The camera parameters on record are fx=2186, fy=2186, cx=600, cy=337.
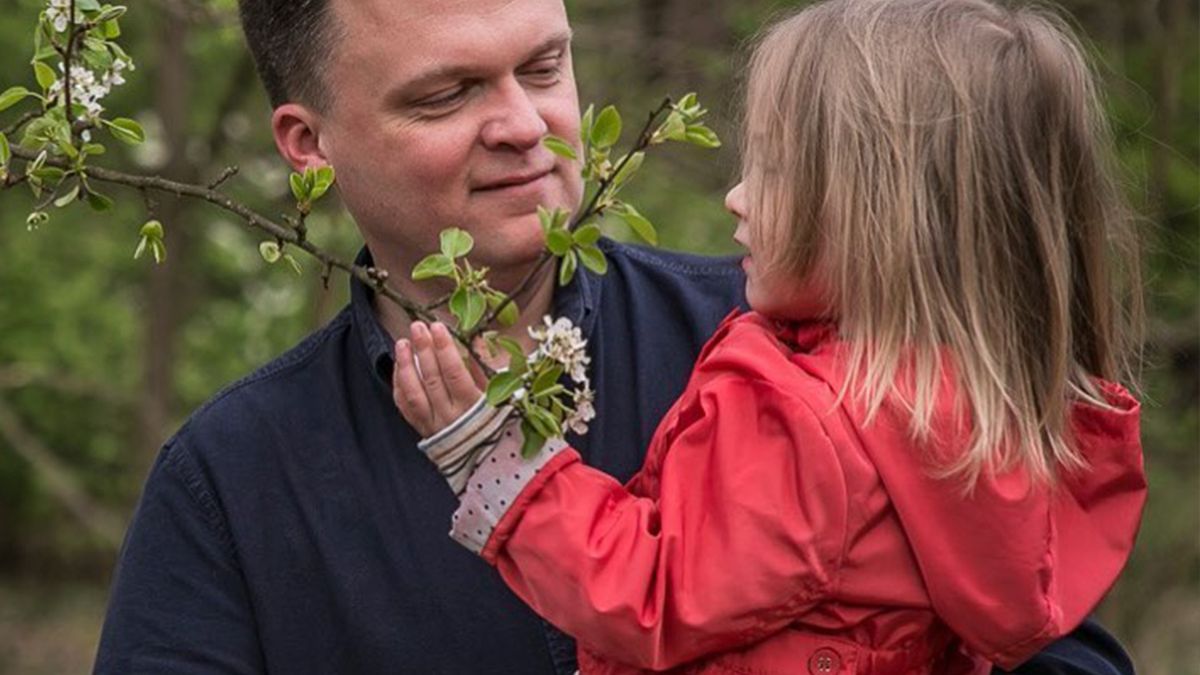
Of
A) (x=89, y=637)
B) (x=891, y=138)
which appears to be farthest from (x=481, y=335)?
(x=89, y=637)

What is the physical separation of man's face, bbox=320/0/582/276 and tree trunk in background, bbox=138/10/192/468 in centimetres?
451

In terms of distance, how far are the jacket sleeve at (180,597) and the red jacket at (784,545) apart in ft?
1.71

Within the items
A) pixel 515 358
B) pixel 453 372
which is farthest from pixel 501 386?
pixel 453 372

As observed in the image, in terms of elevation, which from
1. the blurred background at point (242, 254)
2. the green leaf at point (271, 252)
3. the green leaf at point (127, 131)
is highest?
the green leaf at point (127, 131)

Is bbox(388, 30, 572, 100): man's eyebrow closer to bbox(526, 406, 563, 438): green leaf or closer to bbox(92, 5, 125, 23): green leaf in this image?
bbox(92, 5, 125, 23): green leaf

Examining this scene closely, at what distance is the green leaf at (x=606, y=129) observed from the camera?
235 cm

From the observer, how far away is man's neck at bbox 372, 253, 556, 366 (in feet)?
9.86

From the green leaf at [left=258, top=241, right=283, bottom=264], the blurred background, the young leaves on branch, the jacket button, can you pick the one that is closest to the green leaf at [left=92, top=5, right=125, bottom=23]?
the green leaf at [left=258, top=241, right=283, bottom=264]

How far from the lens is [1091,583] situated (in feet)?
8.59

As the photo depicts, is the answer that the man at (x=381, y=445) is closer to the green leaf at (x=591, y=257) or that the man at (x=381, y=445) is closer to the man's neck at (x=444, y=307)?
the man's neck at (x=444, y=307)

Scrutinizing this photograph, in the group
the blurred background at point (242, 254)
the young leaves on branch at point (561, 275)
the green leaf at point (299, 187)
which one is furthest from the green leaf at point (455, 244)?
the blurred background at point (242, 254)

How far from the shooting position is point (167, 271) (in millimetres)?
7836

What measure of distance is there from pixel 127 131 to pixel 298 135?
56cm

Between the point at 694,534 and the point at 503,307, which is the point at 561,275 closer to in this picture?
the point at 503,307
